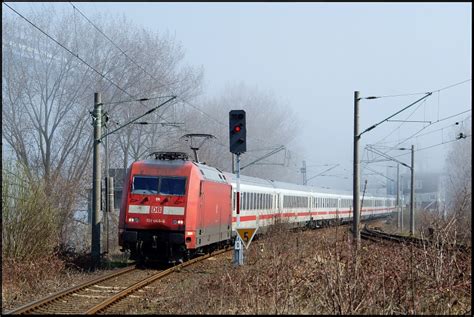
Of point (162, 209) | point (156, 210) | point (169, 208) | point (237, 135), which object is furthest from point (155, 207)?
point (237, 135)

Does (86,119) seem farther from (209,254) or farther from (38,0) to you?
(209,254)

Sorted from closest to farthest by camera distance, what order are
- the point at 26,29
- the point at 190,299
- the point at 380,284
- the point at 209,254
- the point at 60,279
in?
the point at 380,284, the point at 190,299, the point at 60,279, the point at 209,254, the point at 26,29

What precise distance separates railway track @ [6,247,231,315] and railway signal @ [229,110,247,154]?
3734mm

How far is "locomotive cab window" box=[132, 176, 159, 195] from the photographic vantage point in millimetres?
18938

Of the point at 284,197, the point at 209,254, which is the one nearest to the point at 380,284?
the point at 209,254

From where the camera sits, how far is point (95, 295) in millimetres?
13461

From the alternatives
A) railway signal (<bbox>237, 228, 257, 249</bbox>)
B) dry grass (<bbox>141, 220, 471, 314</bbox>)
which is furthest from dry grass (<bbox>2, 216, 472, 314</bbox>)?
railway signal (<bbox>237, 228, 257, 249</bbox>)

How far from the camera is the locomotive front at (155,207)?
1861cm

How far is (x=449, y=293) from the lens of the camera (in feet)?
34.2

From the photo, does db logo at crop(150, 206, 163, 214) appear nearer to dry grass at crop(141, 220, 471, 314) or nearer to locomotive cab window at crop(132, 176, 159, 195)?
locomotive cab window at crop(132, 176, 159, 195)

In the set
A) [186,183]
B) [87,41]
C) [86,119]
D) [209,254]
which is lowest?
[209,254]

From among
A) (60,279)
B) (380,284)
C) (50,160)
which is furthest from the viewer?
(50,160)

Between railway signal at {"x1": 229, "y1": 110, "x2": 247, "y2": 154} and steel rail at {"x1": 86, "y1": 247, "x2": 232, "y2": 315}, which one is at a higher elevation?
railway signal at {"x1": 229, "y1": 110, "x2": 247, "y2": 154}

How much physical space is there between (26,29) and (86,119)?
18.6 feet
